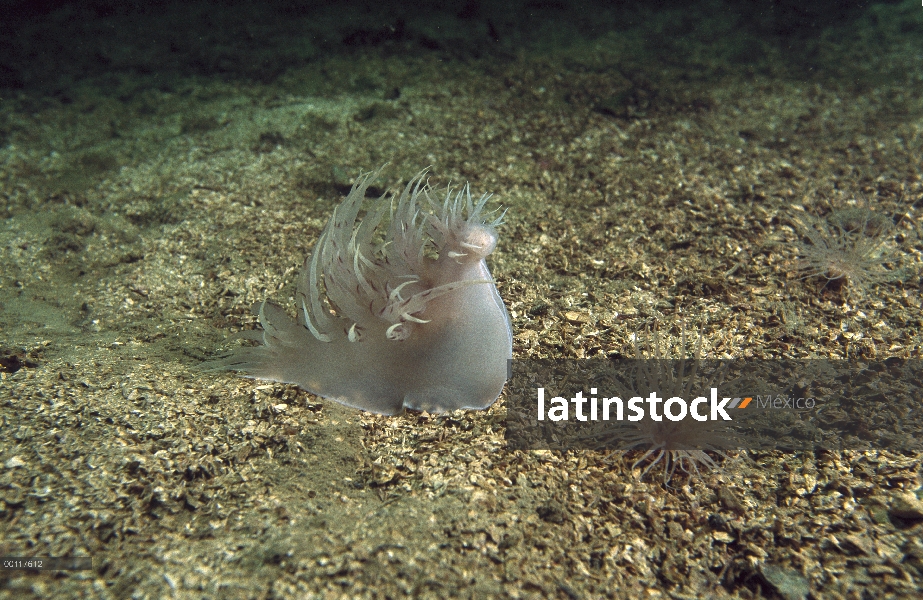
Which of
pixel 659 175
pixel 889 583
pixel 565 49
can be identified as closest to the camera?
pixel 889 583

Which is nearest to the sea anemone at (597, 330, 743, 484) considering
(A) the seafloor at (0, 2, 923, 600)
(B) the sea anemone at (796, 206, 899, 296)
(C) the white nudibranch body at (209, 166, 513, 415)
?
(A) the seafloor at (0, 2, 923, 600)

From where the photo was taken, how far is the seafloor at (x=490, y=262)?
Result: 172 centimetres

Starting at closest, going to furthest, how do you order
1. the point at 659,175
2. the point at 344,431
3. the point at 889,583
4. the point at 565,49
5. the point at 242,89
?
the point at 889,583
the point at 344,431
the point at 659,175
the point at 242,89
the point at 565,49

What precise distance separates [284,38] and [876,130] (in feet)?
19.4

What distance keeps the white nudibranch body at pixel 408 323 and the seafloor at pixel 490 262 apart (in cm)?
11

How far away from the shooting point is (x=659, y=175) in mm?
3879

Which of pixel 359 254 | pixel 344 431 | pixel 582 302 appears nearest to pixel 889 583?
pixel 582 302

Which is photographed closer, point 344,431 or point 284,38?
point 344,431

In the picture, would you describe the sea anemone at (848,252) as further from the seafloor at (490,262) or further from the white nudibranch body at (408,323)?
the white nudibranch body at (408,323)

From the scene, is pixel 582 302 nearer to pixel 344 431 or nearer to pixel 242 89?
pixel 344 431

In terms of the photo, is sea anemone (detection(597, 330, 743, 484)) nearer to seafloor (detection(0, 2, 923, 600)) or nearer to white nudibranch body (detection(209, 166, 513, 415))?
seafloor (detection(0, 2, 923, 600))

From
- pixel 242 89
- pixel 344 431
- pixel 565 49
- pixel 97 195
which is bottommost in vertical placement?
pixel 344 431

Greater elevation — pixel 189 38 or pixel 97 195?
pixel 189 38

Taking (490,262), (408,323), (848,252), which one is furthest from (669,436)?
(848,252)
